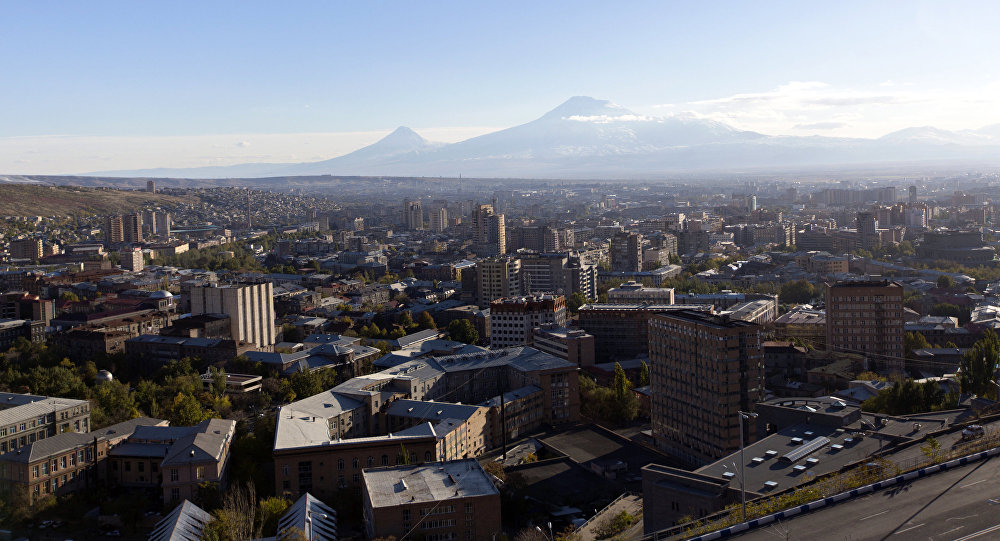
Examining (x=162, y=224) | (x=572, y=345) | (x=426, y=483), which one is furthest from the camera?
(x=162, y=224)

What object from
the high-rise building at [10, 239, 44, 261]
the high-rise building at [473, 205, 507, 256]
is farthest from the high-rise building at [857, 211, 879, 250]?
the high-rise building at [10, 239, 44, 261]

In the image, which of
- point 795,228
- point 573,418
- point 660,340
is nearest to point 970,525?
point 660,340

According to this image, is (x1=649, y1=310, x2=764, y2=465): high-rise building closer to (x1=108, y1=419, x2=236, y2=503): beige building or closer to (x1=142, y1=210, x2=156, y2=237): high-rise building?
(x1=108, y1=419, x2=236, y2=503): beige building

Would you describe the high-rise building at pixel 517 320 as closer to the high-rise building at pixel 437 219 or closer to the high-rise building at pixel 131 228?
the high-rise building at pixel 131 228

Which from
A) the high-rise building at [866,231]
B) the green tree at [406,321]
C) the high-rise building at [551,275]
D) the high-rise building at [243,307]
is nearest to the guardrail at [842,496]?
the high-rise building at [243,307]

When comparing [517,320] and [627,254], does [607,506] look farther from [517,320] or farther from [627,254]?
[627,254]

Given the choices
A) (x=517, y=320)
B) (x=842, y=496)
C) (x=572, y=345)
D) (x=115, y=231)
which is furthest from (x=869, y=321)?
(x=115, y=231)

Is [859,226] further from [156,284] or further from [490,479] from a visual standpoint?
[490,479]
